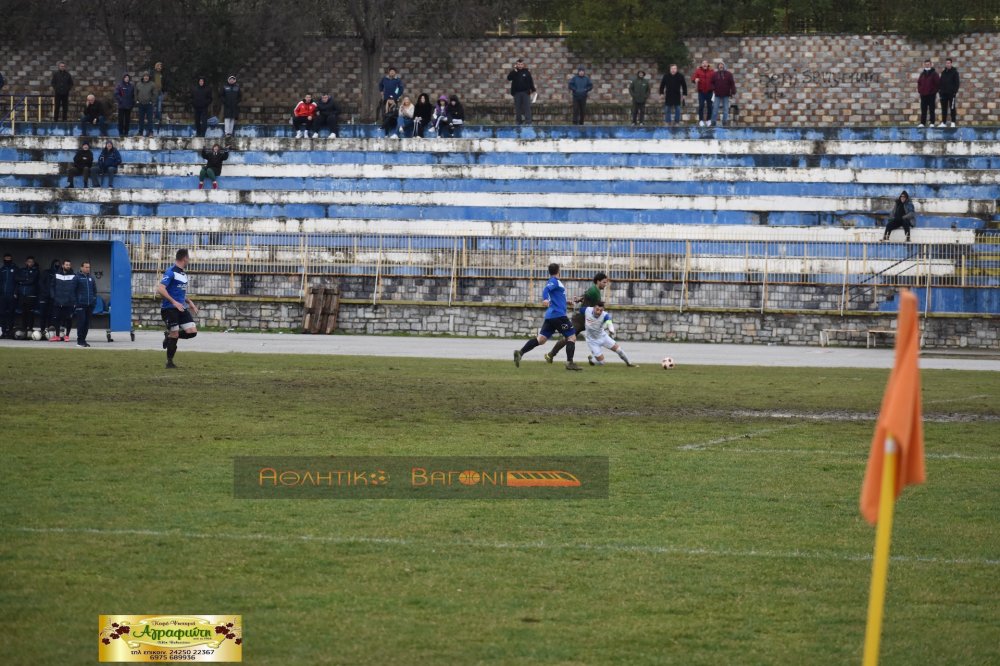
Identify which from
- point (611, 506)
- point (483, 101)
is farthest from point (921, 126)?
point (611, 506)

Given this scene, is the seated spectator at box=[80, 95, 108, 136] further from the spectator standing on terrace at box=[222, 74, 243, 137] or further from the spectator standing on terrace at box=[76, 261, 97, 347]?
the spectator standing on terrace at box=[76, 261, 97, 347]

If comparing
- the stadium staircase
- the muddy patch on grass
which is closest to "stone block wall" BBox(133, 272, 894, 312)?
the stadium staircase

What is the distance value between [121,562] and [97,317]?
83.4 feet

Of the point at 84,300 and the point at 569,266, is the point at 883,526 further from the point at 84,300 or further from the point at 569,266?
the point at 569,266

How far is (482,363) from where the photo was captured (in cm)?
2750

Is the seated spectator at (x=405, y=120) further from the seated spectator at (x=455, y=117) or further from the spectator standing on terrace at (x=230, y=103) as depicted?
the spectator standing on terrace at (x=230, y=103)

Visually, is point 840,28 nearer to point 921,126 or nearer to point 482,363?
point 921,126

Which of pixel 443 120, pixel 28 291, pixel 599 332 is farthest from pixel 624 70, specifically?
pixel 599 332

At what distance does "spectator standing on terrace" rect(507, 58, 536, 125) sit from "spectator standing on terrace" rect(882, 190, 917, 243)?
1324 cm

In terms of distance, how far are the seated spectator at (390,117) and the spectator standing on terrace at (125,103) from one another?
808cm

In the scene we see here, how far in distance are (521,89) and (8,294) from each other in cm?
2017

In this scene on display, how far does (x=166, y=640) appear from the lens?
6.95 meters

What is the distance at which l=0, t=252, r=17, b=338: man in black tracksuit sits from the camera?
32.5 metres

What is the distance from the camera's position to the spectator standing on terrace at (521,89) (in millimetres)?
47625
